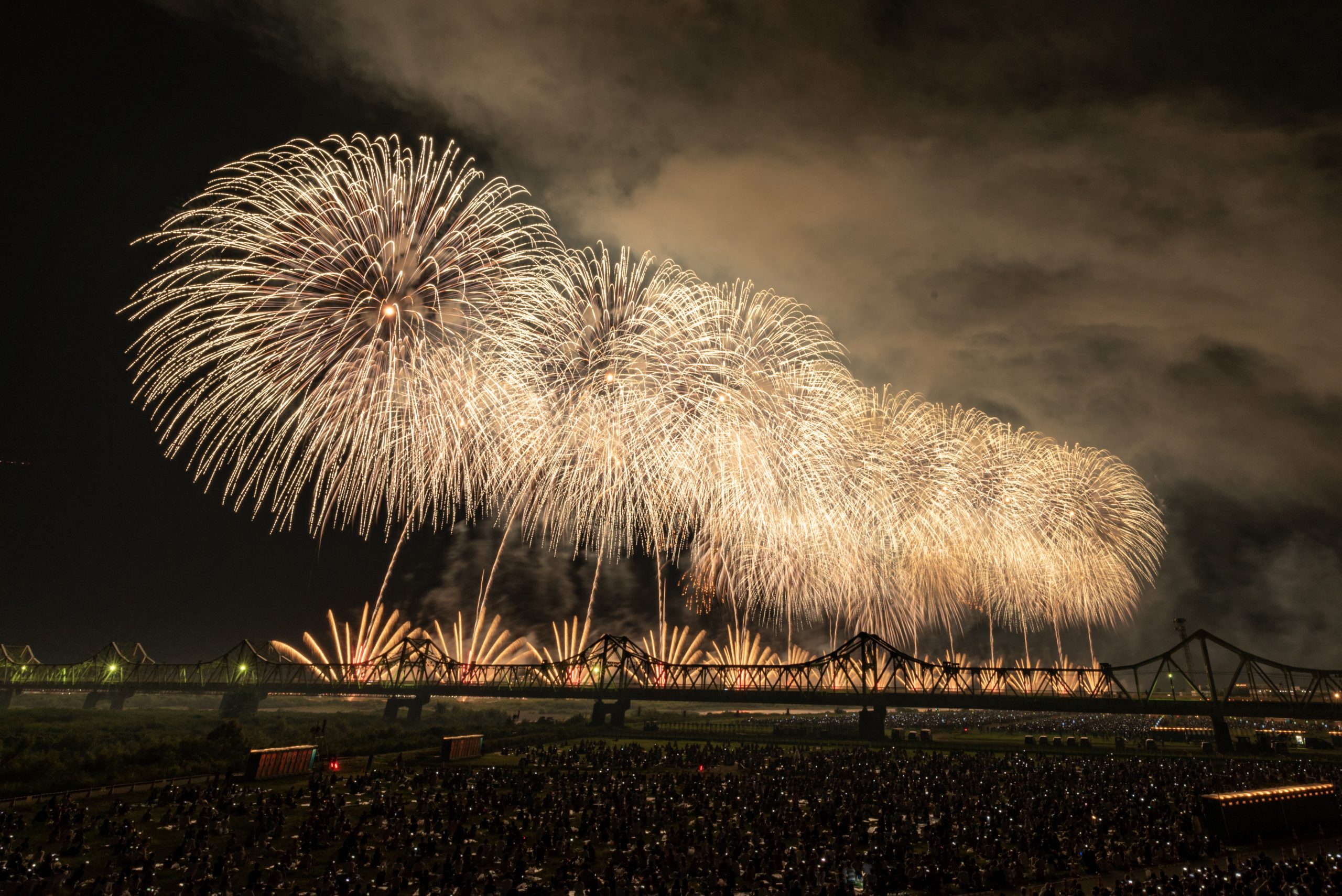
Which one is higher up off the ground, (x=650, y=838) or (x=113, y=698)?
(x=650, y=838)

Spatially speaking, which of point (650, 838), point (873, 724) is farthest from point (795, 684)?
point (650, 838)

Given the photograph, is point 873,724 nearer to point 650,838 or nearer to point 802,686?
point 802,686

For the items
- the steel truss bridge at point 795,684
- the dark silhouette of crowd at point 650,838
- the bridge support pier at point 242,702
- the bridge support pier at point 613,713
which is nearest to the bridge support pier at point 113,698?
the steel truss bridge at point 795,684

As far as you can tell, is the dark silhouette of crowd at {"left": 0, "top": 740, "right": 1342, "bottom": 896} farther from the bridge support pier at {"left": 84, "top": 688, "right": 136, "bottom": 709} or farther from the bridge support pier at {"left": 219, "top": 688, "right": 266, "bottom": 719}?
the bridge support pier at {"left": 84, "top": 688, "right": 136, "bottom": 709}

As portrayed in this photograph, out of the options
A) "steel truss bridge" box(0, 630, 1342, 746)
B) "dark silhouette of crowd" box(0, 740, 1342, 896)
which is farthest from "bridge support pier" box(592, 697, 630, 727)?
"dark silhouette of crowd" box(0, 740, 1342, 896)

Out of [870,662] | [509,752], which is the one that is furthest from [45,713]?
[870,662]
